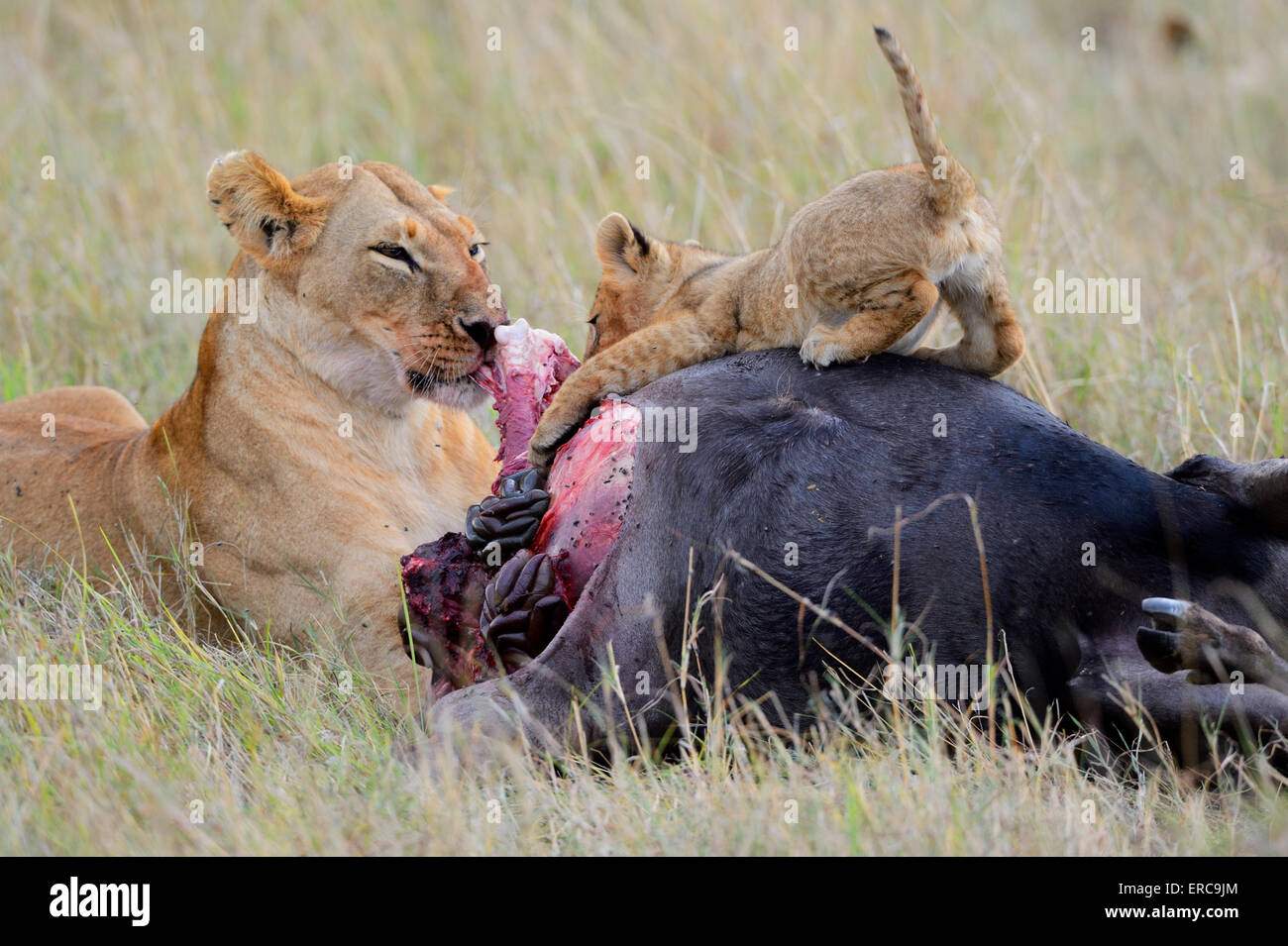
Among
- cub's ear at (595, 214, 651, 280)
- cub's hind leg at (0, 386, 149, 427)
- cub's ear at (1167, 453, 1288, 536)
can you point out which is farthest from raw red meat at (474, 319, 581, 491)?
cub's hind leg at (0, 386, 149, 427)

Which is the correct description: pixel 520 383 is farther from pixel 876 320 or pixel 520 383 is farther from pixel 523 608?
pixel 876 320

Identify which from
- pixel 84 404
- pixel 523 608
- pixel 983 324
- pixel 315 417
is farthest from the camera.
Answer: pixel 84 404

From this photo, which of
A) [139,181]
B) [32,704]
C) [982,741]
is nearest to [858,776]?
[982,741]

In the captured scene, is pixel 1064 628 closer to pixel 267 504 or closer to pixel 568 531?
pixel 568 531

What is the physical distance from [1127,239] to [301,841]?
19.4 feet

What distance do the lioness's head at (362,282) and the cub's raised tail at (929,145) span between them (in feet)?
4.08

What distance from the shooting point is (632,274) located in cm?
400

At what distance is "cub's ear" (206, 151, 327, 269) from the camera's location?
380cm

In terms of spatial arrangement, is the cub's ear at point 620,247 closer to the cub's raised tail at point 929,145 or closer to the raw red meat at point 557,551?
the raw red meat at point 557,551

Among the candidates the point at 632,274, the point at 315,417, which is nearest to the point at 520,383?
the point at 632,274

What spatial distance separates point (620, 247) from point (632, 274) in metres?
0.08

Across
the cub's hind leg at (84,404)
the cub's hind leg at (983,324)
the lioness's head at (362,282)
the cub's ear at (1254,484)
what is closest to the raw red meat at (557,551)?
the lioness's head at (362,282)

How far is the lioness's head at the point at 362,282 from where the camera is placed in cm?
382

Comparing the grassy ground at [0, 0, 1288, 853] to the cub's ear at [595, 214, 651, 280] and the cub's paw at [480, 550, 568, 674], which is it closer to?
the cub's paw at [480, 550, 568, 674]
